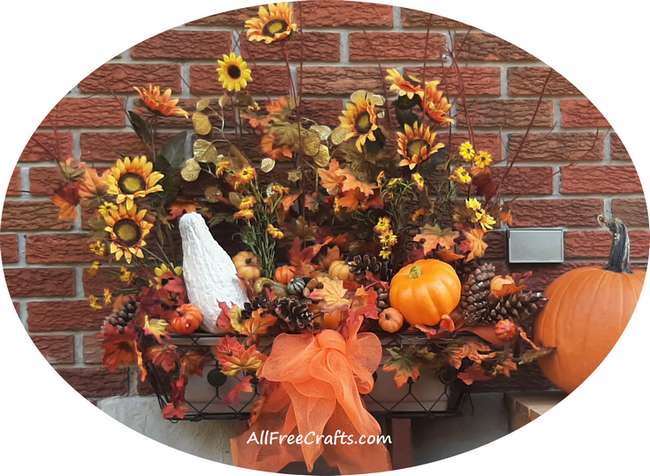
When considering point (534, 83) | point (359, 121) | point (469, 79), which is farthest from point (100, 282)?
point (534, 83)

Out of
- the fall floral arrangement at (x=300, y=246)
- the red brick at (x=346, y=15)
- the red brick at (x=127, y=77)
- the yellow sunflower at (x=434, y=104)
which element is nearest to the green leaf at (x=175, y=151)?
the fall floral arrangement at (x=300, y=246)

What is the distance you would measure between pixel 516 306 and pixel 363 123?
15.7 inches

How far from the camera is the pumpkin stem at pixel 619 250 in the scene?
4.27 ft

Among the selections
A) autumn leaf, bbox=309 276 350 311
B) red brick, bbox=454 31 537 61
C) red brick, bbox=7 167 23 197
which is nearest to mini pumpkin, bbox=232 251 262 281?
autumn leaf, bbox=309 276 350 311

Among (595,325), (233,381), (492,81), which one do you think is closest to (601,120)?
(492,81)

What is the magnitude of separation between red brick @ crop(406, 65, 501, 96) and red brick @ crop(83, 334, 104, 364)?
2.49 ft

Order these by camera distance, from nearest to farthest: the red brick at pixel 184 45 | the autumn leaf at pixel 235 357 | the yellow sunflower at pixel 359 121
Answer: the autumn leaf at pixel 235 357
the yellow sunflower at pixel 359 121
the red brick at pixel 184 45

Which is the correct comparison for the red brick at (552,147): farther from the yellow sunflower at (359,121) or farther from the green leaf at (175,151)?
the green leaf at (175,151)

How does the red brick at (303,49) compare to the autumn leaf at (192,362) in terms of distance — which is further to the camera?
the red brick at (303,49)

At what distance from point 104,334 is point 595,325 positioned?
→ 80 cm

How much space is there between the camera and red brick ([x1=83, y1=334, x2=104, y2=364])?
141cm

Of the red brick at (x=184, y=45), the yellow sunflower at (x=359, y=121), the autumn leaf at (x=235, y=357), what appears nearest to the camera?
the autumn leaf at (x=235, y=357)

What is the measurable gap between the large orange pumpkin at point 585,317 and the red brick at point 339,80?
0.50m

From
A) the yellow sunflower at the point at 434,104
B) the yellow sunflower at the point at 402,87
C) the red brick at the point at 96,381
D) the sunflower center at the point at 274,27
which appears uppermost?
Answer: the sunflower center at the point at 274,27
